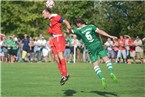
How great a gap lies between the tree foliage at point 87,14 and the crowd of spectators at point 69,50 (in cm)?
2463

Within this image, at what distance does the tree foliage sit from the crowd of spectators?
24.6 metres

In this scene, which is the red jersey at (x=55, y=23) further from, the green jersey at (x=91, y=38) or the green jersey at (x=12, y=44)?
the green jersey at (x=12, y=44)

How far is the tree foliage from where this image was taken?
2341 inches

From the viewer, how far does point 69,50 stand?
33188 millimetres

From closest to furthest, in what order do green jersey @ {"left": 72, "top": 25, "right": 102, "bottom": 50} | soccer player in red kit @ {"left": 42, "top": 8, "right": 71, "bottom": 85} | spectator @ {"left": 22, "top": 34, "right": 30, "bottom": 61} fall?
green jersey @ {"left": 72, "top": 25, "right": 102, "bottom": 50}, soccer player in red kit @ {"left": 42, "top": 8, "right": 71, "bottom": 85}, spectator @ {"left": 22, "top": 34, "right": 30, "bottom": 61}

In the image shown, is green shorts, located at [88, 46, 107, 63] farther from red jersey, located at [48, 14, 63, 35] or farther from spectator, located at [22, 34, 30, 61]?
spectator, located at [22, 34, 30, 61]

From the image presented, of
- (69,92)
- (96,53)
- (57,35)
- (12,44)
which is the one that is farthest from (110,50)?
(69,92)

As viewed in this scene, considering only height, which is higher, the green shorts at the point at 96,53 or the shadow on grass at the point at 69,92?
the green shorts at the point at 96,53

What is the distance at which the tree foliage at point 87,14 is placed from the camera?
195 feet

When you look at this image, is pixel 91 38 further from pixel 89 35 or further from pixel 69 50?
pixel 69 50

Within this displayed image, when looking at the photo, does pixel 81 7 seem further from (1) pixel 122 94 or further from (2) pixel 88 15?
(1) pixel 122 94

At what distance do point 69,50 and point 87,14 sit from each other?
2885cm

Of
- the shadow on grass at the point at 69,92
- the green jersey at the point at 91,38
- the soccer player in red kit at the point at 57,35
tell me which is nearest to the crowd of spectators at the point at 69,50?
the soccer player in red kit at the point at 57,35

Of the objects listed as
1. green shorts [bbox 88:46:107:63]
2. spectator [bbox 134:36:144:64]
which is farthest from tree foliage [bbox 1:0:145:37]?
green shorts [bbox 88:46:107:63]
